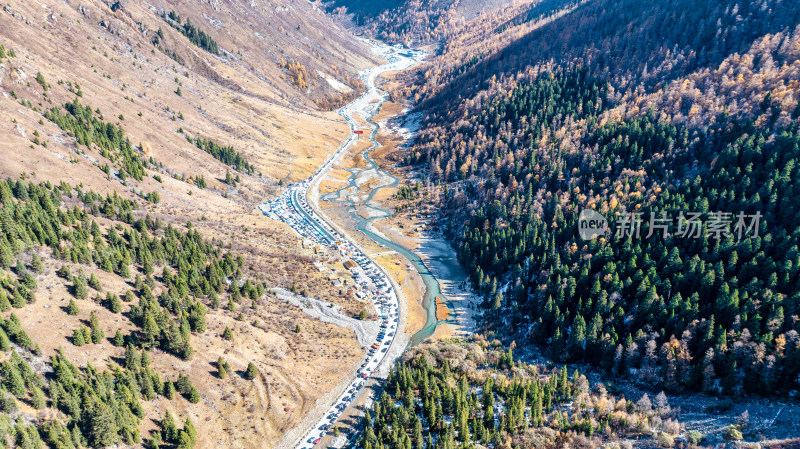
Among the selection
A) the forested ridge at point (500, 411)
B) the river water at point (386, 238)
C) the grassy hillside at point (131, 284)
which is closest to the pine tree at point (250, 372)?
the grassy hillside at point (131, 284)

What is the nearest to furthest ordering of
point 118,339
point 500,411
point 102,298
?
point 118,339, point 500,411, point 102,298

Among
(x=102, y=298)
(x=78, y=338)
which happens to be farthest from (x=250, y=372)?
(x=102, y=298)

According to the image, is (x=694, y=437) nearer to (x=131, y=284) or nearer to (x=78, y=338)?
(x=78, y=338)

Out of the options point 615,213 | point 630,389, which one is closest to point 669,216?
point 615,213

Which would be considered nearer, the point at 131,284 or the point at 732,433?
the point at 732,433

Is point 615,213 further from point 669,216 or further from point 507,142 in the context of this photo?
point 507,142

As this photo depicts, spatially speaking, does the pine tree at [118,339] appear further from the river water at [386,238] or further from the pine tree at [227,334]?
the river water at [386,238]

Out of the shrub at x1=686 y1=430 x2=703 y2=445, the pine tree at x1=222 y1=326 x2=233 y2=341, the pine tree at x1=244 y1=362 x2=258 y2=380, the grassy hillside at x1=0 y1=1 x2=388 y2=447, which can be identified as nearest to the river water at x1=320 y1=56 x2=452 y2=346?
the grassy hillside at x1=0 y1=1 x2=388 y2=447

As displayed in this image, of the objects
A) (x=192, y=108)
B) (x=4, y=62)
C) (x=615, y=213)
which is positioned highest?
(x=192, y=108)
